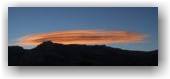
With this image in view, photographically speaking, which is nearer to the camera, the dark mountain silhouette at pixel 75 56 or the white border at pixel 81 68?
the dark mountain silhouette at pixel 75 56

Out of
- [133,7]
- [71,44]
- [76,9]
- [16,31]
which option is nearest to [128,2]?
[133,7]

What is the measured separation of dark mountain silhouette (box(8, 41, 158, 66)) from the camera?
345 centimetres

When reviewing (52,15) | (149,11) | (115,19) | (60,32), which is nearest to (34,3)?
(52,15)

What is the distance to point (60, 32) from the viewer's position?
350 cm

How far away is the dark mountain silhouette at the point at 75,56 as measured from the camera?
3447 millimetres

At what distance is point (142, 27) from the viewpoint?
3.47 meters

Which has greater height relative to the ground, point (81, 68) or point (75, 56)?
point (75, 56)

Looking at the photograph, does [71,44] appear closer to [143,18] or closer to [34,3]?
[34,3]

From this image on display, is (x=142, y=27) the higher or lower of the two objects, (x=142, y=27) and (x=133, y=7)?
the lower

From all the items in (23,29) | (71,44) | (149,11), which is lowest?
(71,44)

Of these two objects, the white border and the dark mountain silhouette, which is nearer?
the dark mountain silhouette

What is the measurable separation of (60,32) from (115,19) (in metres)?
0.83

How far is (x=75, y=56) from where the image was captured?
11.3 ft

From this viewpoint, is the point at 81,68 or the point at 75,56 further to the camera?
the point at 81,68
